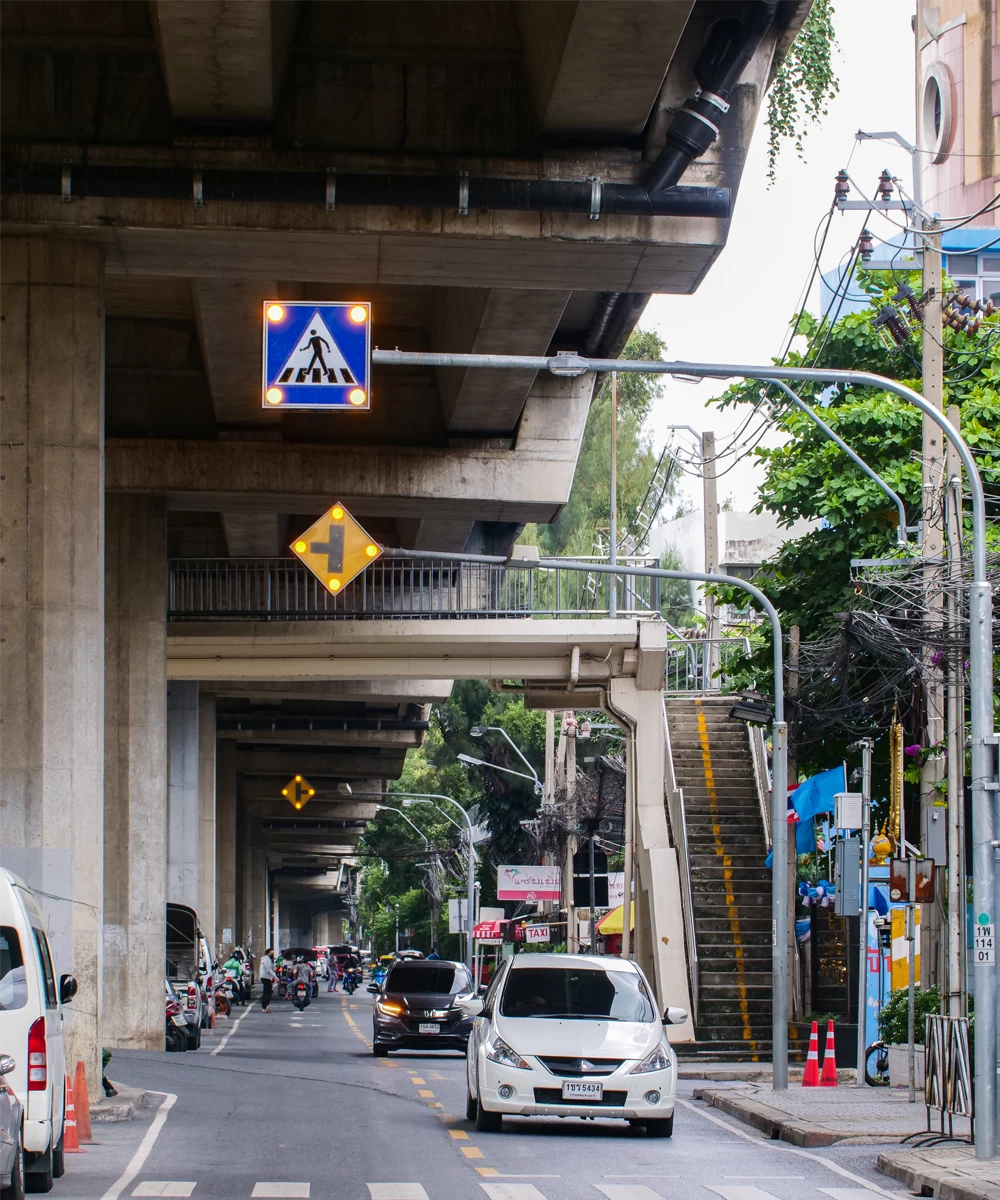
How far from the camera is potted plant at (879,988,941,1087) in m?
22.1

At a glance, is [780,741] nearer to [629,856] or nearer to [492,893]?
[629,856]

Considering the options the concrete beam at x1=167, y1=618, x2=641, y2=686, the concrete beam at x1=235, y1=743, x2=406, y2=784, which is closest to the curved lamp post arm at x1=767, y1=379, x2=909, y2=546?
the concrete beam at x1=167, y1=618, x2=641, y2=686

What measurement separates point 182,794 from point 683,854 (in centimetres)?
1466

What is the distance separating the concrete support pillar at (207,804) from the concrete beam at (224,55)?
111ft

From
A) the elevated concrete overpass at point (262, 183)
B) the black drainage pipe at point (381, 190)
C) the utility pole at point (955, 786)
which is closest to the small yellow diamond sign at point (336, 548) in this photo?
the elevated concrete overpass at point (262, 183)

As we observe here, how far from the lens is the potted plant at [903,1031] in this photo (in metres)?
22.1

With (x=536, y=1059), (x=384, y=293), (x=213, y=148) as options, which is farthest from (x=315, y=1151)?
(x=384, y=293)

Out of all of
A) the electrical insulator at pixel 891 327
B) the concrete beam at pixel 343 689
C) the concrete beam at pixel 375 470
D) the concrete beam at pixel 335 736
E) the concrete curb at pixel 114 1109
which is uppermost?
the electrical insulator at pixel 891 327

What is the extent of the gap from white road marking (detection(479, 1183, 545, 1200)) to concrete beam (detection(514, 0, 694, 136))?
937 centimetres

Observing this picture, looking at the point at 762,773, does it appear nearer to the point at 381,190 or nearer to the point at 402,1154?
the point at 381,190

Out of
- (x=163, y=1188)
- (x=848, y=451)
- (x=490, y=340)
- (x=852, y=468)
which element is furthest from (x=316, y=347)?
(x=852, y=468)

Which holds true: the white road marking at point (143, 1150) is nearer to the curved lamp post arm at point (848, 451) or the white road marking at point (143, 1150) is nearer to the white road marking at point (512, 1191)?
the white road marking at point (512, 1191)

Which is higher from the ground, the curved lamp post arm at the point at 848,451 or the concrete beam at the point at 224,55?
the concrete beam at the point at 224,55

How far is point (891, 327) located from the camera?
30.3 m
